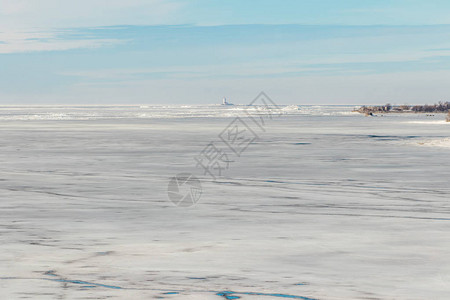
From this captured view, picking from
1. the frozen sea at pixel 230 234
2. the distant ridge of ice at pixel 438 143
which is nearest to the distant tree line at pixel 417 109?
the distant ridge of ice at pixel 438 143

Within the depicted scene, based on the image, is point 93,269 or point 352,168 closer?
point 93,269

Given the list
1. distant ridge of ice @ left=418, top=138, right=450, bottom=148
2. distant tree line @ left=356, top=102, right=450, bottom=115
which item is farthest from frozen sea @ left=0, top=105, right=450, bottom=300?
distant tree line @ left=356, top=102, right=450, bottom=115

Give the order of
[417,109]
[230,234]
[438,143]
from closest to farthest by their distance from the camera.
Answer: [230,234] < [438,143] < [417,109]

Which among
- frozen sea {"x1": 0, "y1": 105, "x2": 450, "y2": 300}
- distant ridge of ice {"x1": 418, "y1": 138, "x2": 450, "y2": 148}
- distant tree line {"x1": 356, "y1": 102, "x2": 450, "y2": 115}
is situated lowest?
frozen sea {"x1": 0, "y1": 105, "x2": 450, "y2": 300}

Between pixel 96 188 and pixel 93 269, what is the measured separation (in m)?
8.42

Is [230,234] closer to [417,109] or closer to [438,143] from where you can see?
[438,143]

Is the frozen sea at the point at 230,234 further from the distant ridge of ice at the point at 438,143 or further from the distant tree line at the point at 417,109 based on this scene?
the distant tree line at the point at 417,109

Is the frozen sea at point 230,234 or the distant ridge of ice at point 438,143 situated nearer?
the frozen sea at point 230,234

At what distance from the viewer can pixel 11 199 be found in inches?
578

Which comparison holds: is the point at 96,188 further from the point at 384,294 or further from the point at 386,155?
the point at 386,155

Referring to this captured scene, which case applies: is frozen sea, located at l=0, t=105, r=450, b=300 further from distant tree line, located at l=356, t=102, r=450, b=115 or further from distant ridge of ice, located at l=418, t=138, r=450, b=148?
distant tree line, located at l=356, t=102, r=450, b=115

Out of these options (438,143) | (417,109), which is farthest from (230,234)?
(417,109)

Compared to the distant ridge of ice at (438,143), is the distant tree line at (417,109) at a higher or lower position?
higher

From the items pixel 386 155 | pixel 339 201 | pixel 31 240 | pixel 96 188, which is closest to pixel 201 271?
pixel 31 240
